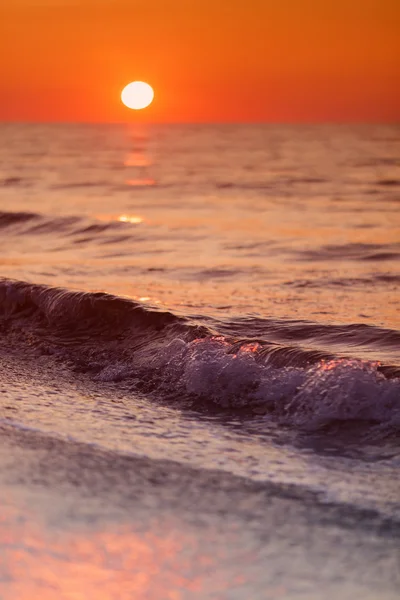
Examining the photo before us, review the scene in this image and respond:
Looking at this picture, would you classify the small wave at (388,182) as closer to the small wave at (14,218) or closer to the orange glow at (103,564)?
the small wave at (14,218)

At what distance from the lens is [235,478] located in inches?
172

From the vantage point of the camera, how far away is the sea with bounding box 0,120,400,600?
3.41 meters

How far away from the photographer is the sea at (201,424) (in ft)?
11.2

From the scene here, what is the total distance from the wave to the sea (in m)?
0.02

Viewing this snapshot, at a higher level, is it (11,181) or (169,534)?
(11,181)

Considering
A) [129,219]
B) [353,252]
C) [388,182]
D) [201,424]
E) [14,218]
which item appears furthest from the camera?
[388,182]

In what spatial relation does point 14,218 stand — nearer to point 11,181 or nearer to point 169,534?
point 11,181

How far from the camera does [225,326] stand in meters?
8.14

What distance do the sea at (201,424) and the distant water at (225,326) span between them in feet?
0.08

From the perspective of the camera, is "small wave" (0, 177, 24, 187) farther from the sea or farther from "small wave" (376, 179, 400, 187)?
the sea

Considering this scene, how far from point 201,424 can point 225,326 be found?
2788mm

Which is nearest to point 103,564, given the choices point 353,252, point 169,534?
point 169,534

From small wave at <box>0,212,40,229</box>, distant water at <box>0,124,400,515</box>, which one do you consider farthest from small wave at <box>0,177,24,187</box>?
small wave at <box>0,212,40,229</box>

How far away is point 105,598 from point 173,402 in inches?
113
